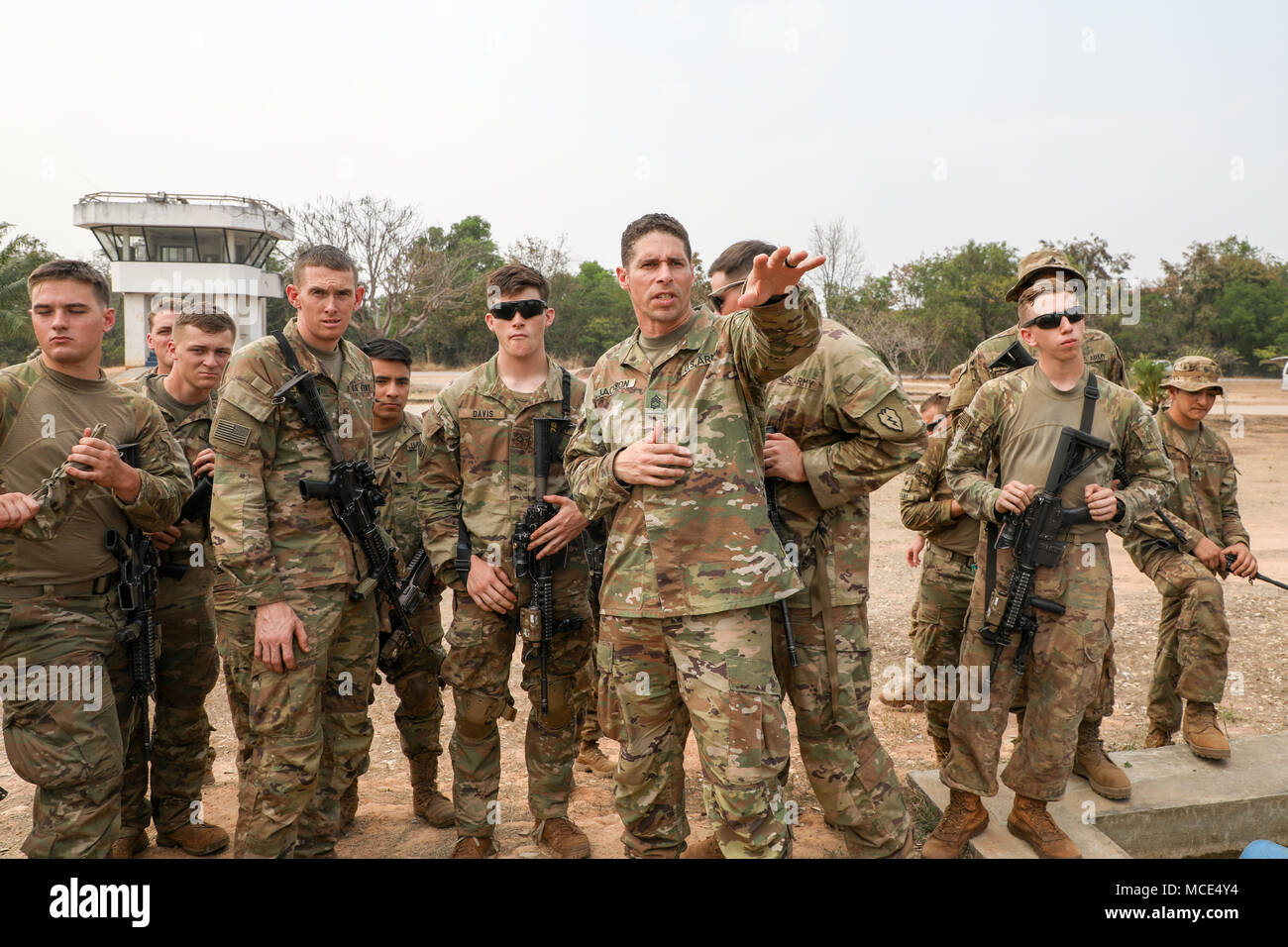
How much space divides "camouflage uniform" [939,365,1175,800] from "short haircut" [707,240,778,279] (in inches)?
51.1

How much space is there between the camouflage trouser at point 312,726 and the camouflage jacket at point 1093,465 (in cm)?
281

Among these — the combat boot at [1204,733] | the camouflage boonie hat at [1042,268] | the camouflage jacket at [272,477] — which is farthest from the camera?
the combat boot at [1204,733]

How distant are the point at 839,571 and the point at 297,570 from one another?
2228 millimetres

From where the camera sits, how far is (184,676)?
427cm

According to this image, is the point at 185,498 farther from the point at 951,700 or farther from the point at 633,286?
the point at 951,700

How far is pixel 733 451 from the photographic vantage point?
10.0 ft

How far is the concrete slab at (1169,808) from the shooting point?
418 centimetres

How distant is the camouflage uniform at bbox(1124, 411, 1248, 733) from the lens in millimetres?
5117

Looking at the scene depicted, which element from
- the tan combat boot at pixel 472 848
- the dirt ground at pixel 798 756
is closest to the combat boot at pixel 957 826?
the dirt ground at pixel 798 756

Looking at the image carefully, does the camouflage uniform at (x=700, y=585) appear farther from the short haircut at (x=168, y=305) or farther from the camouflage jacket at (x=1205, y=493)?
the camouflage jacket at (x=1205, y=493)

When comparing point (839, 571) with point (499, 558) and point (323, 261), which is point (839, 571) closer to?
point (499, 558)

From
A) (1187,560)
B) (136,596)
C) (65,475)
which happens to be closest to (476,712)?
(136,596)

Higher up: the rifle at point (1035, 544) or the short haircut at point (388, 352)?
the short haircut at point (388, 352)
